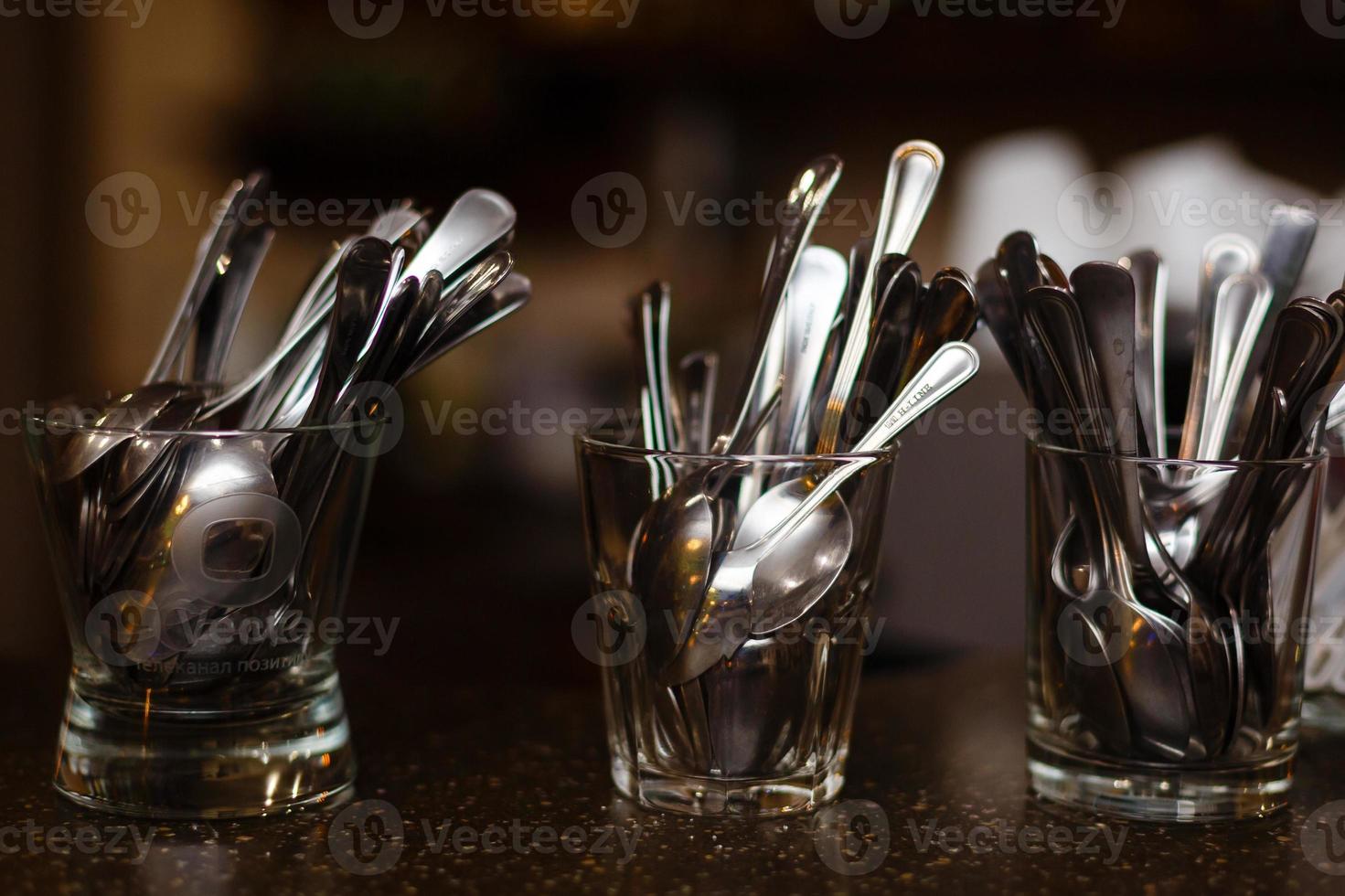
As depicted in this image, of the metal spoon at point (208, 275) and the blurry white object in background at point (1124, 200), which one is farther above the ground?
the blurry white object in background at point (1124, 200)

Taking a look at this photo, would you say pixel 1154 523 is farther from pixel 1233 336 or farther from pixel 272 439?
pixel 272 439

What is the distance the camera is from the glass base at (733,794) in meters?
0.35

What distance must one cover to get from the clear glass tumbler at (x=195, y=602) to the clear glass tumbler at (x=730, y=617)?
0.07 m

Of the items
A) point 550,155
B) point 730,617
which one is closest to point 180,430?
point 730,617

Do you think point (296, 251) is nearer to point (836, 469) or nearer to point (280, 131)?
point (280, 131)

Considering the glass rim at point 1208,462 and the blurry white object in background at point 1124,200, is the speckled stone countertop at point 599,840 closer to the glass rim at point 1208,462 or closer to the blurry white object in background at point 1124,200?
the glass rim at point 1208,462

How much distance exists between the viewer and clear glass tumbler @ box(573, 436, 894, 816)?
0.34 meters

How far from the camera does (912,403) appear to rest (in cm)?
34

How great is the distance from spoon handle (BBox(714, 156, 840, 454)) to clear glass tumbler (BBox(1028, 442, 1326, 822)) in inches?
3.2

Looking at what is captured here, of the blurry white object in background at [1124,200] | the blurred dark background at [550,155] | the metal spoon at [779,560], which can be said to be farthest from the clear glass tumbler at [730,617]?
the blurry white object in background at [1124,200]

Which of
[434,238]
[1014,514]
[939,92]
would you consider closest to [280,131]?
[939,92]

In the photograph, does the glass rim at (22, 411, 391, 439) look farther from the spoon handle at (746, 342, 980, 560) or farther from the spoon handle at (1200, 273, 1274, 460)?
the spoon handle at (1200, 273, 1274, 460)

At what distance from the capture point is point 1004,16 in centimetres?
116

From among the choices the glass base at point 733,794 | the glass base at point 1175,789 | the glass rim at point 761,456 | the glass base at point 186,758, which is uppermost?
the glass rim at point 761,456
